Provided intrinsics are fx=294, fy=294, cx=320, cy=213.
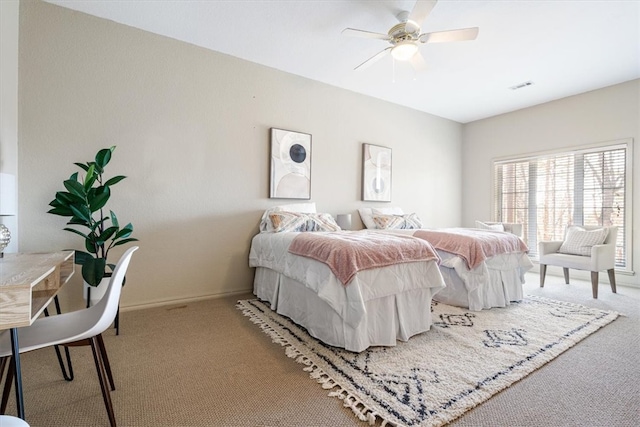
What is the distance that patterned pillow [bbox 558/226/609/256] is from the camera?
359cm

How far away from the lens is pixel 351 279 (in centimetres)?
189

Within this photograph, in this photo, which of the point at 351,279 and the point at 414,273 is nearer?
the point at 351,279

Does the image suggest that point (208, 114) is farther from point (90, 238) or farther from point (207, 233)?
point (90, 238)

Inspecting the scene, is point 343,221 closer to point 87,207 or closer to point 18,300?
point 87,207

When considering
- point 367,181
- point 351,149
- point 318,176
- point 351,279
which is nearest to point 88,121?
point 318,176

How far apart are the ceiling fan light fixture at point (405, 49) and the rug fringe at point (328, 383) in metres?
2.65

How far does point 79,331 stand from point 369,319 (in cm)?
159

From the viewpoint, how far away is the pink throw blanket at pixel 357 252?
6.37 feet

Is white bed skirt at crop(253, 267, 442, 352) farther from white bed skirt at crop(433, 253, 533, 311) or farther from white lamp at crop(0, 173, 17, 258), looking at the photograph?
white lamp at crop(0, 173, 17, 258)

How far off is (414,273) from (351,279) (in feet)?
1.99

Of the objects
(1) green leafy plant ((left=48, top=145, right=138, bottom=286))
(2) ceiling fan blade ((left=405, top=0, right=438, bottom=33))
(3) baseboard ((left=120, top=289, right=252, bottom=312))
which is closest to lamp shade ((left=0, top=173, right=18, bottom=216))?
(1) green leafy plant ((left=48, top=145, right=138, bottom=286))

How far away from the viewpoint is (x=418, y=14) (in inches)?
90.7

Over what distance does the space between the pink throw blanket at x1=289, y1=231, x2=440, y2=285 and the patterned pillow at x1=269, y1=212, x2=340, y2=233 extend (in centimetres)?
76

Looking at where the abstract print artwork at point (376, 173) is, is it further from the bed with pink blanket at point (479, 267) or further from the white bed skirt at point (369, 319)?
the white bed skirt at point (369, 319)
